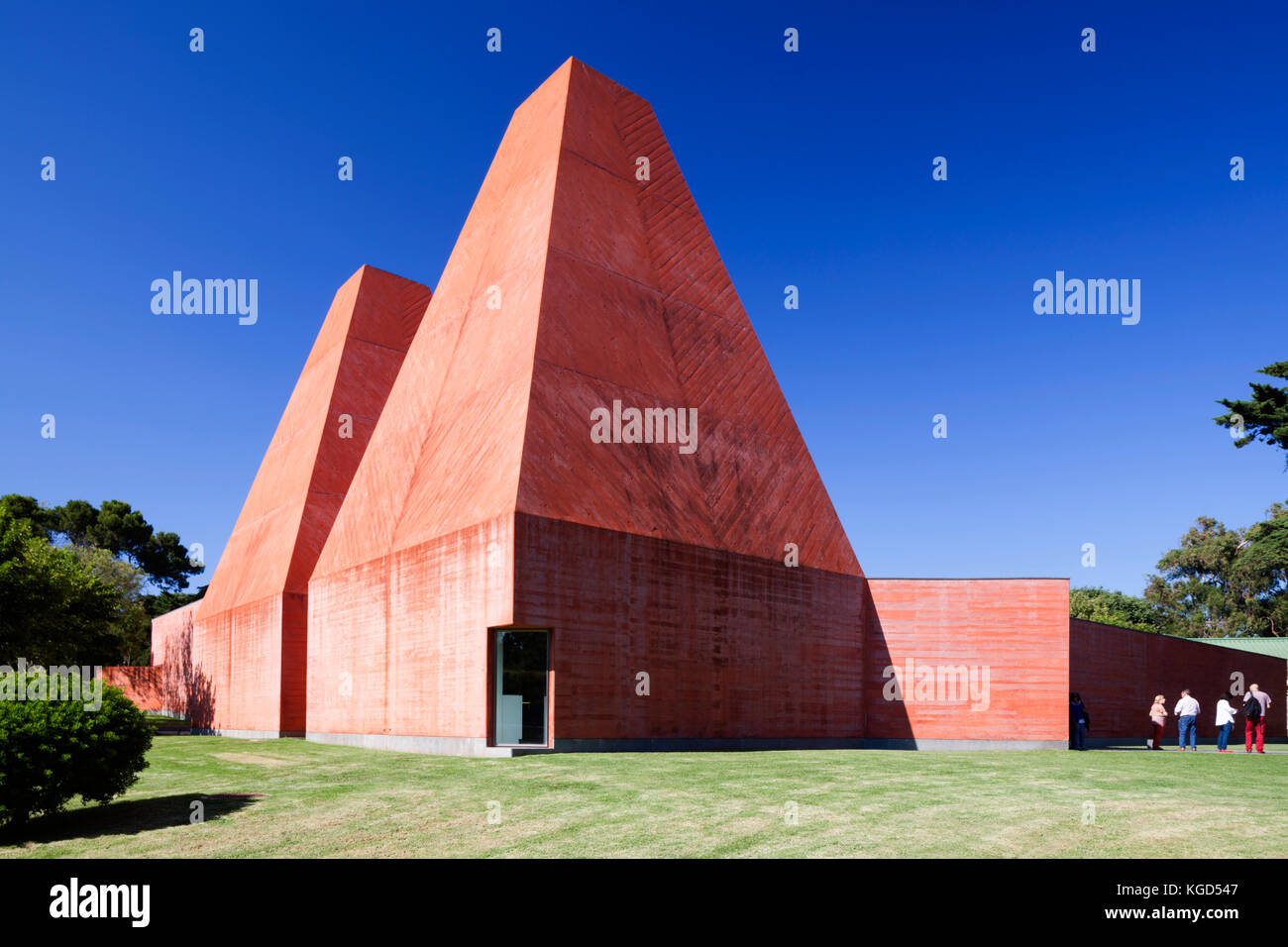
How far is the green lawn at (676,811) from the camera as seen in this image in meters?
7.80

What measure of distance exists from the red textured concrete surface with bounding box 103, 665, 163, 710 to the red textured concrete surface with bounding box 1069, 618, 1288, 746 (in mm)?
42035

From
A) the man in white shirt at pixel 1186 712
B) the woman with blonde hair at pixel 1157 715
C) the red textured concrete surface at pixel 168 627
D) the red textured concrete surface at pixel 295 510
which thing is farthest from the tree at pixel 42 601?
the man in white shirt at pixel 1186 712

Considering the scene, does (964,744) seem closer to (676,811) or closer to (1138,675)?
(1138,675)

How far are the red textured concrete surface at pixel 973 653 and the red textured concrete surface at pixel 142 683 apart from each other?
1497 inches

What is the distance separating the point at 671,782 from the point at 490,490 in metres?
7.48

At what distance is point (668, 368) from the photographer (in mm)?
21312

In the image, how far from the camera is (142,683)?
→ 46906 millimetres

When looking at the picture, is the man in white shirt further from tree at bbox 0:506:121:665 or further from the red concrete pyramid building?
tree at bbox 0:506:121:665

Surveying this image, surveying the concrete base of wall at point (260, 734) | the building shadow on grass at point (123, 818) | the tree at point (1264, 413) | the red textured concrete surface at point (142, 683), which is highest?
the tree at point (1264, 413)

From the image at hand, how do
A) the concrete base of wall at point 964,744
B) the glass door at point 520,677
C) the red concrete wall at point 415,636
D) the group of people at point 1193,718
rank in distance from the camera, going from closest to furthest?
the red concrete wall at point 415,636 → the glass door at point 520,677 → the group of people at point 1193,718 → the concrete base of wall at point 964,744

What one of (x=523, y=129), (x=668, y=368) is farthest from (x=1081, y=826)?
(x=523, y=129)

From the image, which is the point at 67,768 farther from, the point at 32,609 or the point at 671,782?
the point at 32,609

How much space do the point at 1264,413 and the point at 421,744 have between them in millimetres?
24236

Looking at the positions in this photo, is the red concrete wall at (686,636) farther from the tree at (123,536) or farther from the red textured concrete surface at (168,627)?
the tree at (123,536)
